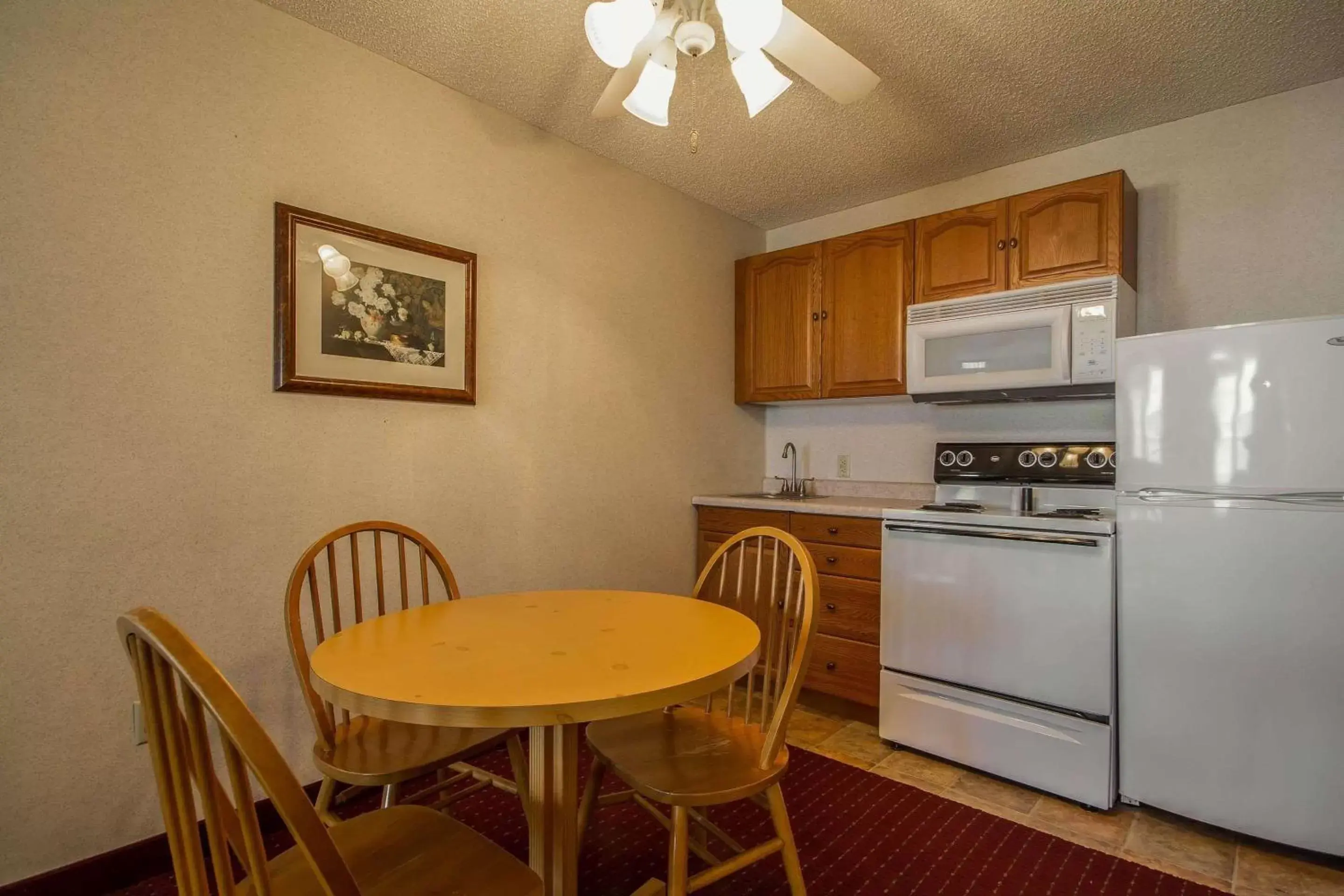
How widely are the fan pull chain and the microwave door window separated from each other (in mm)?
1268

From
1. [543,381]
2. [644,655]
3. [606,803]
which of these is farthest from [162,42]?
[606,803]

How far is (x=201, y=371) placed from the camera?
5.77 ft

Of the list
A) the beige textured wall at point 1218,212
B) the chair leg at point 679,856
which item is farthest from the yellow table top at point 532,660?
the beige textured wall at point 1218,212

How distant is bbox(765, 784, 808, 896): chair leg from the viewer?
1.36 metres

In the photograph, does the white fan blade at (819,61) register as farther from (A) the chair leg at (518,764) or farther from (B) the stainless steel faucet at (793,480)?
(B) the stainless steel faucet at (793,480)

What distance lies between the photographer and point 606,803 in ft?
5.30

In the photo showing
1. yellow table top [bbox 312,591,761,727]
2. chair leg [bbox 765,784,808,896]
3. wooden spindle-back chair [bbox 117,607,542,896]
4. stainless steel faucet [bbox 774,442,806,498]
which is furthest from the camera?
stainless steel faucet [bbox 774,442,806,498]

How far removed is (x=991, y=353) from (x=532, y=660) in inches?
85.9

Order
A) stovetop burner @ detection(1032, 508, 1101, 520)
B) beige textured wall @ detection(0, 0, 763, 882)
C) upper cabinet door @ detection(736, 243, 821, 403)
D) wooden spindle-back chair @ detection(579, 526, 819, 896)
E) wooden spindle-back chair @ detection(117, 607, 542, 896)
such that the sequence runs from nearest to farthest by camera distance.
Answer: wooden spindle-back chair @ detection(117, 607, 542, 896) → wooden spindle-back chair @ detection(579, 526, 819, 896) → beige textured wall @ detection(0, 0, 763, 882) → stovetop burner @ detection(1032, 508, 1101, 520) → upper cabinet door @ detection(736, 243, 821, 403)

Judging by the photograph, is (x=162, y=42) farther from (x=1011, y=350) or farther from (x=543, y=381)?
(x=1011, y=350)

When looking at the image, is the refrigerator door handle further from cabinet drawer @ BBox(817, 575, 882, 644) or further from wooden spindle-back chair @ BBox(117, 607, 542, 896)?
wooden spindle-back chair @ BBox(117, 607, 542, 896)

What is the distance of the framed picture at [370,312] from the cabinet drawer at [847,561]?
1.56m

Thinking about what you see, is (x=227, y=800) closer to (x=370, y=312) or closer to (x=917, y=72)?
(x=370, y=312)

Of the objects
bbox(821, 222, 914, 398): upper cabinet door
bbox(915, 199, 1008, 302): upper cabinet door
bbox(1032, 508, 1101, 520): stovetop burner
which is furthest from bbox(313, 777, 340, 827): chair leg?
bbox(915, 199, 1008, 302): upper cabinet door
